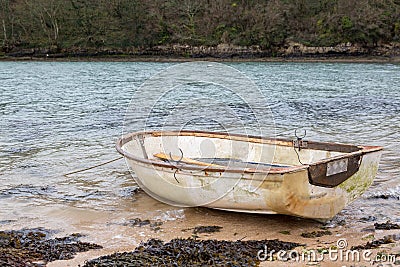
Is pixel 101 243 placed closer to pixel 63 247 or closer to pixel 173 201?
pixel 63 247

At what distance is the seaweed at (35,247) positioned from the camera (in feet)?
21.1

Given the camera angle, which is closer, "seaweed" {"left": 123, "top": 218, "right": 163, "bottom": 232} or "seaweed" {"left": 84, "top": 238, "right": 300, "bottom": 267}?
"seaweed" {"left": 84, "top": 238, "right": 300, "bottom": 267}

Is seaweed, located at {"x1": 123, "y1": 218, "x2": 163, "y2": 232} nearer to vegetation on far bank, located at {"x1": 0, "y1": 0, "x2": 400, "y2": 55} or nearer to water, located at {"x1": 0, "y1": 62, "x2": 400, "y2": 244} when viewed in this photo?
water, located at {"x1": 0, "y1": 62, "x2": 400, "y2": 244}

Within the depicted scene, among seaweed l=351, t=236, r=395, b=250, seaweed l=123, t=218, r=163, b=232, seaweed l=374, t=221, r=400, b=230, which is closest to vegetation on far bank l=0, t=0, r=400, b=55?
seaweed l=374, t=221, r=400, b=230

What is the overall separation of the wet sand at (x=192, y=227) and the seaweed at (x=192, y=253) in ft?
0.79

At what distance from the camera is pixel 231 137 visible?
1019 cm

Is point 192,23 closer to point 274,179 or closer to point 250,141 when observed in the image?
point 250,141

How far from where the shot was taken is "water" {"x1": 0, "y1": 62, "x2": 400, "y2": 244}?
9.19 meters

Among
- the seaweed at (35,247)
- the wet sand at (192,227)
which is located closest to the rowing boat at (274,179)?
the wet sand at (192,227)

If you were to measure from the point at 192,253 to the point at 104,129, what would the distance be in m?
11.1

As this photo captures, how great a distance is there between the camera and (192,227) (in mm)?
7883

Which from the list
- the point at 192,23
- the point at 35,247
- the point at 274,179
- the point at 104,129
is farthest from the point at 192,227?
the point at 192,23

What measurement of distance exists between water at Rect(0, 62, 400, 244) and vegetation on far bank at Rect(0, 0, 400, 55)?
88.5 ft

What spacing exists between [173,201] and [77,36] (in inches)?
2583
